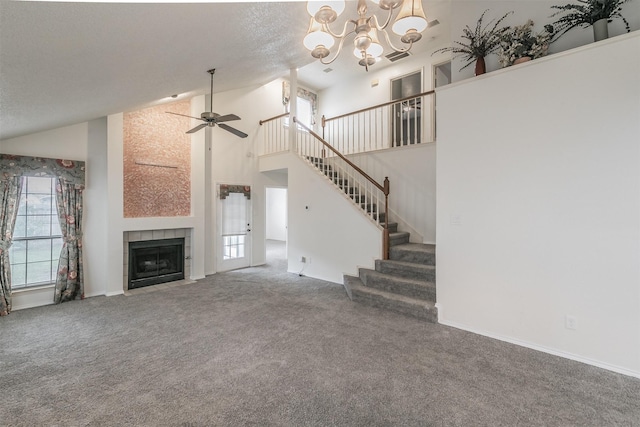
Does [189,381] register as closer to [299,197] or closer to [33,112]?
[33,112]

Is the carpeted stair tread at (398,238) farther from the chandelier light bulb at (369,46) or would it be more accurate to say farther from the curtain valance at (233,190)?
the curtain valance at (233,190)

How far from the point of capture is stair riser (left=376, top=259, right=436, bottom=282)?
4.04 metres

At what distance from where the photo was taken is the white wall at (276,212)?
11.9 metres

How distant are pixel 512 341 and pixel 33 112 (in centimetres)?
560

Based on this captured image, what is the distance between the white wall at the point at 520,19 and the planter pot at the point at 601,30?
11 centimetres

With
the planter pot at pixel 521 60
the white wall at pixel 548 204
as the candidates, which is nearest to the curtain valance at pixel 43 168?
the white wall at pixel 548 204

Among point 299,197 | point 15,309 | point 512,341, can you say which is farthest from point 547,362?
point 15,309

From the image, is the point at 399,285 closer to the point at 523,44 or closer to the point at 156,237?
the point at 523,44

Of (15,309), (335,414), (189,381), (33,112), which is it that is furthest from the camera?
(15,309)

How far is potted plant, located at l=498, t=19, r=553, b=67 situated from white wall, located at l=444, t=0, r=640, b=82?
0.32 ft

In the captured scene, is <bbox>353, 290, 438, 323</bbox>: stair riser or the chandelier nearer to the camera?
the chandelier

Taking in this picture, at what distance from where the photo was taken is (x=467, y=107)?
3.26m

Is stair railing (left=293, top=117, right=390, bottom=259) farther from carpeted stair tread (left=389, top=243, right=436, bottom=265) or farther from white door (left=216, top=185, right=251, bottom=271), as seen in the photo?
white door (left=216, top=185, right=251, bottom=271)

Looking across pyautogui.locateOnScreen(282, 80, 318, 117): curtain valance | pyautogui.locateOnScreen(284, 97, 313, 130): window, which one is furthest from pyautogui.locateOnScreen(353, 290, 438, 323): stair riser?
pyautogui.locateOnScreen(282, 80, 318, 117): curtain valance
